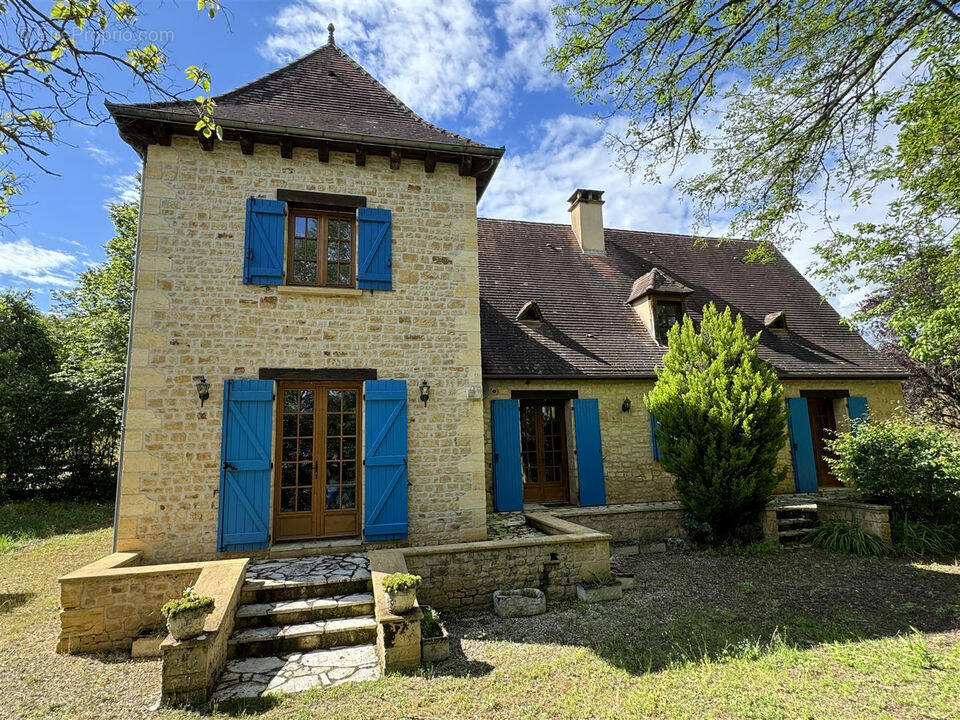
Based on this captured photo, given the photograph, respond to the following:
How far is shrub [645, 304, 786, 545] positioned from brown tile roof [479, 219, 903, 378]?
5.53 feet

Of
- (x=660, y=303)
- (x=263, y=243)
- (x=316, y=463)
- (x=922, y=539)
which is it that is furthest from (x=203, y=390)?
(x=922, y=539)

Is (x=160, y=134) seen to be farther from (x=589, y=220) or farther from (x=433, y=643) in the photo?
(x=589, y=220)

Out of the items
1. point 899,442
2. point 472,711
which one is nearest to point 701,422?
point 899,442

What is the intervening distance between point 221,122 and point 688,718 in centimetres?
773

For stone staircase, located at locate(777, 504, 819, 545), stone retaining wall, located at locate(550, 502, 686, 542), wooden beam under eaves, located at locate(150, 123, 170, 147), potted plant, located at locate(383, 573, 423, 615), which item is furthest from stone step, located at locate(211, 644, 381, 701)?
stone staircase, located at locate(777, 504, 819, 545)

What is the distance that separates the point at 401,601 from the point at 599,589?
2.63 m

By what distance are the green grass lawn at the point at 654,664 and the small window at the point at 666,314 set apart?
5650mm

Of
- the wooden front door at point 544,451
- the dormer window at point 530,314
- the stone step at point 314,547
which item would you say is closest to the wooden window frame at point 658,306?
the dormer window at point 530,314

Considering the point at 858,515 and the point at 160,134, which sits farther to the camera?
the point at 858,515

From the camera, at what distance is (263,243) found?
6234mm

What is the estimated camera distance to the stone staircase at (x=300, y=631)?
3.88 meters

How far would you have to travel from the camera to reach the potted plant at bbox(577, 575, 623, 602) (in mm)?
5578

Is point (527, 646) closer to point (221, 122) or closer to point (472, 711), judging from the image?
point (472, 711)

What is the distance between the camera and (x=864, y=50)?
530 cm
